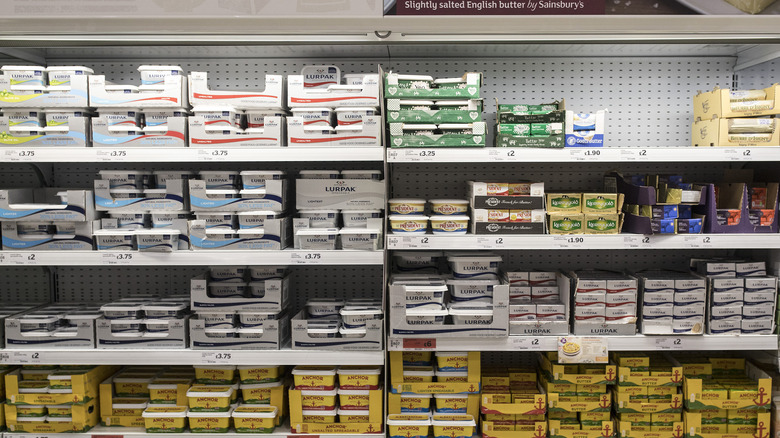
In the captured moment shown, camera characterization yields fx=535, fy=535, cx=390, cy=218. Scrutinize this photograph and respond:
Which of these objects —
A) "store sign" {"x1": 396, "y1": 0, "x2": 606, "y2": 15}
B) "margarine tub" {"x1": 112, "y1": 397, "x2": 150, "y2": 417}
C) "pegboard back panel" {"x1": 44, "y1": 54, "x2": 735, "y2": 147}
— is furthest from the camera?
"pegboard back panel" {"x1": 44, "y1": 54, "x2": 735, "y2": 147}

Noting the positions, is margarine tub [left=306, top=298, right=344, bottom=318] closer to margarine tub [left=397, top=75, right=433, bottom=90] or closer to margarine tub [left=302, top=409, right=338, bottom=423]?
margarine tub [left=302, top=409, right=338, bottom=423]

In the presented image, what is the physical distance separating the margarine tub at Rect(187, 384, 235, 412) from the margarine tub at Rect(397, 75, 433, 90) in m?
1.67

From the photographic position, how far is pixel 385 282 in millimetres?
2494

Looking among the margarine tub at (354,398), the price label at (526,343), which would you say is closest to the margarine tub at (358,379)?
the margarine tub at (354,398)

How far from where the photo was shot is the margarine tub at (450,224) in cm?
251

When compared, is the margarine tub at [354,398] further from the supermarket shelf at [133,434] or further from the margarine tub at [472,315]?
the margarine tub at [472,315]

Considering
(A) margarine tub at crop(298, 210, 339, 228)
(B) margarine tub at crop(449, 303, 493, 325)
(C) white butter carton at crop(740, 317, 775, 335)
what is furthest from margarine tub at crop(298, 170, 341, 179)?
(C) white butter carton at crop(740, 317, 775, 335)

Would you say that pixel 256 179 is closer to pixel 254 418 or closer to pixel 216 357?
pixel 216 357

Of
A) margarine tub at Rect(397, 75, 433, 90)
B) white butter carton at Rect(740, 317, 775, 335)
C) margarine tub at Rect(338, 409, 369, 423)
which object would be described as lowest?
margarine tub at Rect(338, 409, 369, 423)

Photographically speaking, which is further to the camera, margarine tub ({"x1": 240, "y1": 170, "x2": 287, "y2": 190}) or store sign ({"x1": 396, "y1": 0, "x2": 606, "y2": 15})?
margarine tub ({"x1": 240, "y1": 170, "x2": 287, "y2": 190})

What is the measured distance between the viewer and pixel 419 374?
259cm

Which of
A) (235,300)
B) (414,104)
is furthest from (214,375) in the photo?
(414,104)

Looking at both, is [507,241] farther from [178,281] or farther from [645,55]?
[178,281]

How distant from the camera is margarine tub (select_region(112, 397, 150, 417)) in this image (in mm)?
2615
